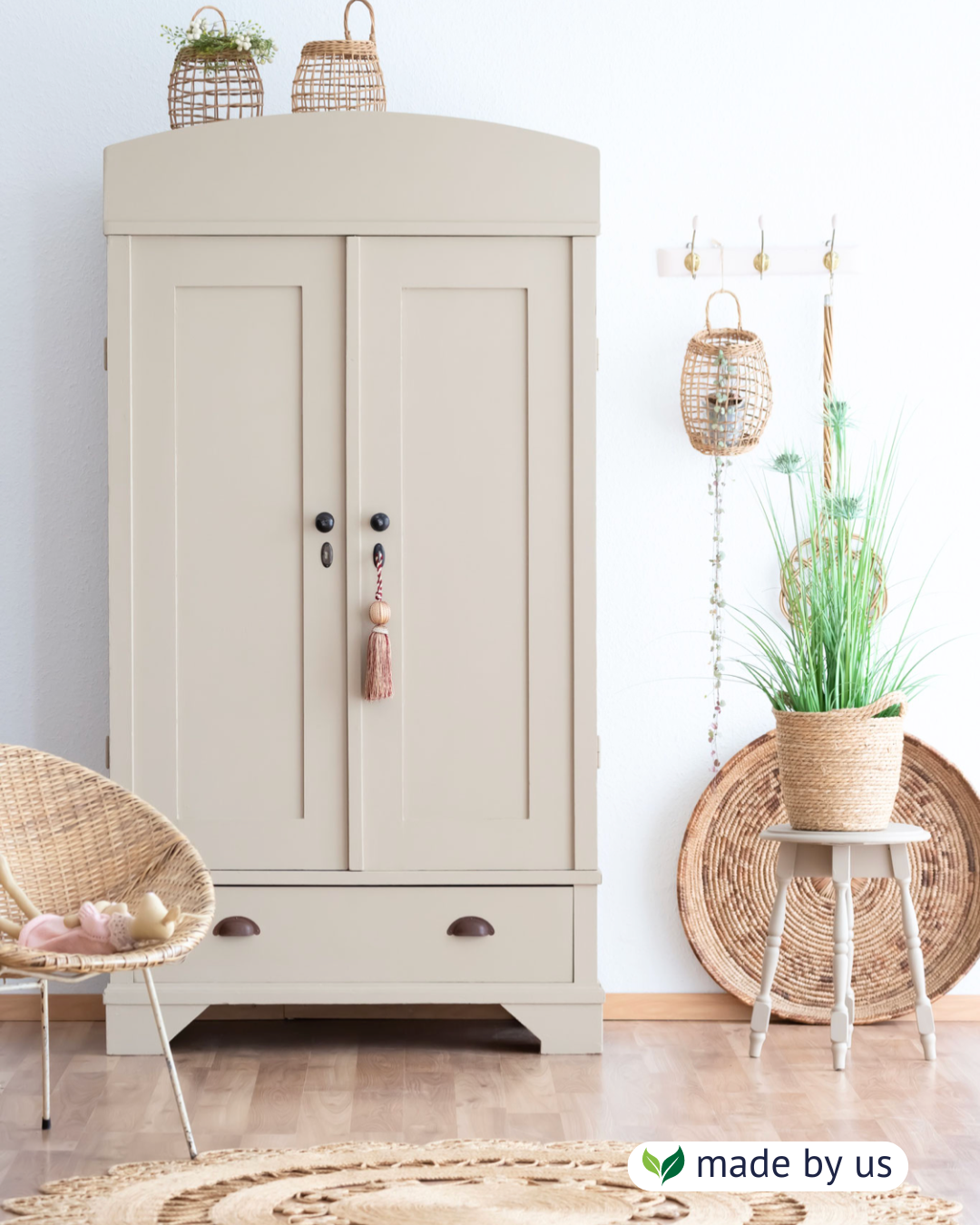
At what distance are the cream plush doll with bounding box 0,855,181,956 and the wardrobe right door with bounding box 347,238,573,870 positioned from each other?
2.22 ft

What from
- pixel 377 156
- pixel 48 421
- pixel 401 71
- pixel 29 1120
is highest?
pixel 401 71

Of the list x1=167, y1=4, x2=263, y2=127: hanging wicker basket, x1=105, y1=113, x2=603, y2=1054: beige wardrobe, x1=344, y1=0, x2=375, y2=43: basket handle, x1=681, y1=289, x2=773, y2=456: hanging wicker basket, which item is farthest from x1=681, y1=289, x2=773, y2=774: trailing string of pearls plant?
x1=167, y1=4, x2=263, y2=127: hanging wicker basket

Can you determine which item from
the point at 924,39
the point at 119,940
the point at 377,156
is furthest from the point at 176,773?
the point at 924,39

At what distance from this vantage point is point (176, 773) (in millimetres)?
2605

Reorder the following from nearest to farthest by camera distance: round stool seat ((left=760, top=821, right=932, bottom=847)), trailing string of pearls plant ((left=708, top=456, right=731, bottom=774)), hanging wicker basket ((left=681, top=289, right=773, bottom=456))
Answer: round stool seat ((left=760, top=821, right=932, bottom=847)), hanging wicker basket ((left=681, top=289, right=773, bottom=456)), trailing string of pearls plant ((left=708, top=456, right=731, bottom=774))

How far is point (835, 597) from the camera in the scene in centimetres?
261

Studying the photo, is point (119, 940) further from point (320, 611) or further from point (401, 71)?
point (401, 71)

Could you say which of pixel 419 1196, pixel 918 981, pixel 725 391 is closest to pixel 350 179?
pixel 725 391

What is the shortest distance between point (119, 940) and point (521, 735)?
0.92m

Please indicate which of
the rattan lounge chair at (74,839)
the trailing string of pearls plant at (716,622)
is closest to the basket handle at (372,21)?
the trailing string of pearls plant at (716,622)

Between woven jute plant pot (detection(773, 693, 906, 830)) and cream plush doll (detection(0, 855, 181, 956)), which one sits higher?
woven jute plant pot (detection(773, 693, 906, 830))

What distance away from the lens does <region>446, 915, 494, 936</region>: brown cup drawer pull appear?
8.45ft

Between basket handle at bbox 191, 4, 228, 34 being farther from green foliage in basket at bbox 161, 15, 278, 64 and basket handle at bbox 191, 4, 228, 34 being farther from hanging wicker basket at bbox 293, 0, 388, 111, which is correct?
hanging wicker basket at bbox 293, 0, 388, 111

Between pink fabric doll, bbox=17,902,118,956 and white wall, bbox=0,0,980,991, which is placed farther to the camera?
white wall, bbox=0,0,980,991
